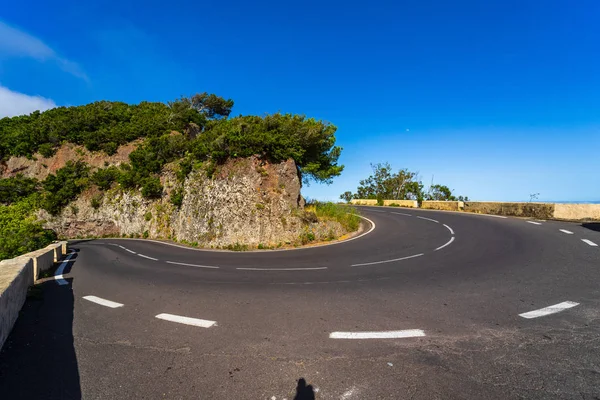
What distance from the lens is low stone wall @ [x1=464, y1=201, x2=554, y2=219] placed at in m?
19.0

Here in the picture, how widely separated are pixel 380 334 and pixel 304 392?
5.48ft

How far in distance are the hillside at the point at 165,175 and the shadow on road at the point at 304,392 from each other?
1217 cm

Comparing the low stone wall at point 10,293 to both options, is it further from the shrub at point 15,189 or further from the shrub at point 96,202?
the shrub at point 15,189

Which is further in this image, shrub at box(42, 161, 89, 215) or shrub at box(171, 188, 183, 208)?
shrub at box(42, 161, 89, 215)

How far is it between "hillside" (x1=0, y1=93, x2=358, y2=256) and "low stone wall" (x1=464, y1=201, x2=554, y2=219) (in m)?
14.5

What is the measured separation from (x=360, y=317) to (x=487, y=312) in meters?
→ 2.28

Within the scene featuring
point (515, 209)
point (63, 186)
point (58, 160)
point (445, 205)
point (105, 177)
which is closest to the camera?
point (515, 209)

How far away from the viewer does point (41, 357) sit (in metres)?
3.47

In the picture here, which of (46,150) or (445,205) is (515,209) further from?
(46,150)

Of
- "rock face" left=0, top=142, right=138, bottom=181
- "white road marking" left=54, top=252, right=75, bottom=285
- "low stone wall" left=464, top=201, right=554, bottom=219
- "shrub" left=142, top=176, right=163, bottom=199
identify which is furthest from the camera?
"rock face" left=0, top=142, right=138, bottom=181

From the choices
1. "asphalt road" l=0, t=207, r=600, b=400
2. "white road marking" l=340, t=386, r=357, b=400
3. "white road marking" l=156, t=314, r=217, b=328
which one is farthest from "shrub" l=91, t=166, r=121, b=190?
"white road marking" l=340, t=386, r=357, b=400

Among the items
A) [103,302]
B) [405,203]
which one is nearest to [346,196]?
[405,203]

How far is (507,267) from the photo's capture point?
7.37m

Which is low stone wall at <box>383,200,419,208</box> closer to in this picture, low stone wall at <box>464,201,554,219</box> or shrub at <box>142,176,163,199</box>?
low stone wall at <box>464,201,554,219</box>
